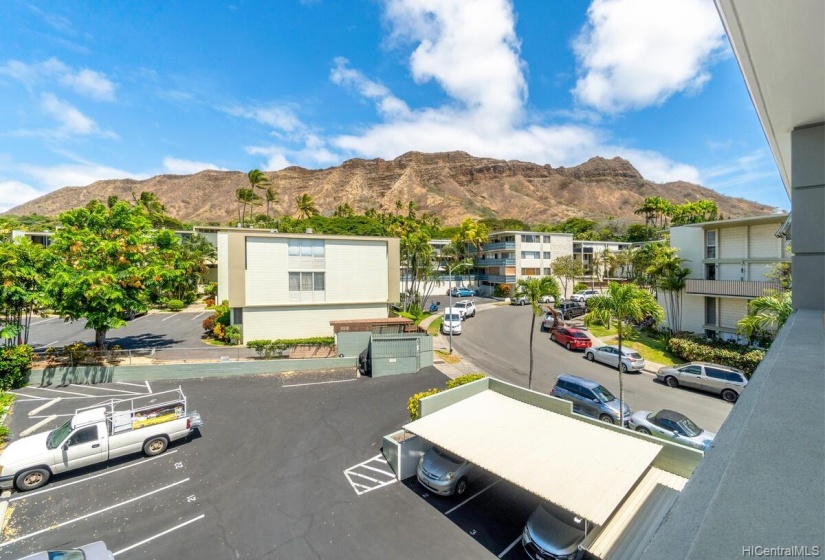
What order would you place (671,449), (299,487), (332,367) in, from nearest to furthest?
(671,449), (299,487), (332,367)

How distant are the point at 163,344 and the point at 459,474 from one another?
27.1m

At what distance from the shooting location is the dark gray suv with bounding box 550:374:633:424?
55.2 feet

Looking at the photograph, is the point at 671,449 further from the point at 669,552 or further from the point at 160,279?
the point at 160,279

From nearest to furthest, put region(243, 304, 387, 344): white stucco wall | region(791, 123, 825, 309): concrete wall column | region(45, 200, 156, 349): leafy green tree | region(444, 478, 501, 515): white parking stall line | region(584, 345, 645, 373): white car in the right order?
1. region(791, 123, 825, 309): concrete wall column
2. region(444, 478, 501, 515): white parking stall line
3. region(45, 200, 156, 349): leafy green tree
4. region(584, 345, 645, 373): white car
5. region(243, 304, 387, 344): white stucco wall

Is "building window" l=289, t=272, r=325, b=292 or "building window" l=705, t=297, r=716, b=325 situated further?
"building window" l=289, t=272, r=325, b=292

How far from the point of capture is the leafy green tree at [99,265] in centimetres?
2223

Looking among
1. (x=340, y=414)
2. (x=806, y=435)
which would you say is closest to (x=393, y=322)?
(x=340, y=414)

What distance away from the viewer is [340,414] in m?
17.9

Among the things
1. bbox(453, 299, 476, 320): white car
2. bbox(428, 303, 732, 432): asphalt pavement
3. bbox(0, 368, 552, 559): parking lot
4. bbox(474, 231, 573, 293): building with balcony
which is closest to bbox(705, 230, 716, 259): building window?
bbox(428, 303, 732, 432): asphalt pavement

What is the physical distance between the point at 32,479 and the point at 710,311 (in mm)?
38997

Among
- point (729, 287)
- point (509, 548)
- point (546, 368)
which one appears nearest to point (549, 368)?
point (546, 368)

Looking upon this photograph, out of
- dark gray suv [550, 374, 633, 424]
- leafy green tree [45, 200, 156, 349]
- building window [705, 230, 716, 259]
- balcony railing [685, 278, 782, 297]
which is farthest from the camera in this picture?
building window [705, 230, 716, 259]

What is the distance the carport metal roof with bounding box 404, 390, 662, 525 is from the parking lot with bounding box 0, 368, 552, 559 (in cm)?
194

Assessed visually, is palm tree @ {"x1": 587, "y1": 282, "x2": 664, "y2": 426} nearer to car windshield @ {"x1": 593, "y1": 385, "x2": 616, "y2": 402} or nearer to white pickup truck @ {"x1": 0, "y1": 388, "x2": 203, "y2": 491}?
car windshield @ {"x1": 593, "y1": 385, "x2": 616, "y2": 402}
